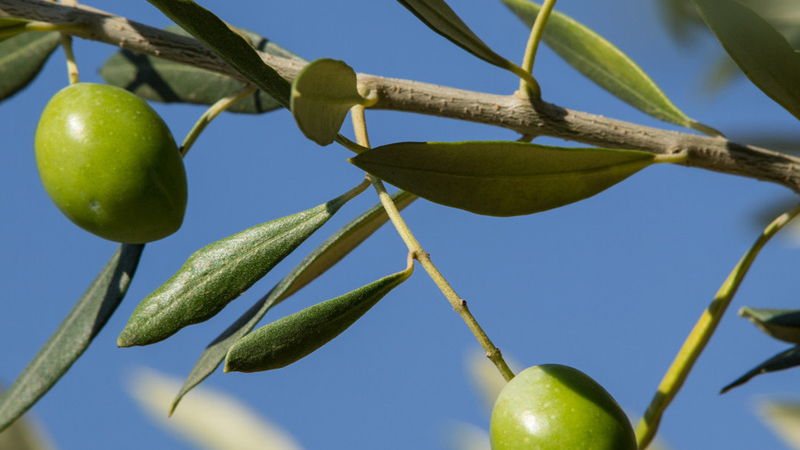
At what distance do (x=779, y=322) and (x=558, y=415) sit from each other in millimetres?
585

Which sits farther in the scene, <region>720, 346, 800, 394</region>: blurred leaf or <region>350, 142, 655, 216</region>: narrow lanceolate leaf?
<region>720, 346, 800, 394</region>: blurred leaf

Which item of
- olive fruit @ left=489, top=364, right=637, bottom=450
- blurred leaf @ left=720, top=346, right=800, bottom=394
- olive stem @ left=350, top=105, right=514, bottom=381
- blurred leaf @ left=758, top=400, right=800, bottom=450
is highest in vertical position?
olive stem @ left=350, top=105, right=514, bottom=381

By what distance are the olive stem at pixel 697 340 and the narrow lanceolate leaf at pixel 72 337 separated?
28.7 inches

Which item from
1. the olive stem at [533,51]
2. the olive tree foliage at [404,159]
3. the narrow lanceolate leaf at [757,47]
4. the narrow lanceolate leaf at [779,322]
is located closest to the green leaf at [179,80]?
the olive tree foliage at [404,159]

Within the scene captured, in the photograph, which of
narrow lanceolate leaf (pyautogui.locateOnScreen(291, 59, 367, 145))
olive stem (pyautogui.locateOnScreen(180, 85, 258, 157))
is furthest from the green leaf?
narrow lanceolate leaf (pyautogui.locateOnScreen(291, 59, 367, 145))

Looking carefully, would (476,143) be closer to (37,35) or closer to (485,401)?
(37,35)

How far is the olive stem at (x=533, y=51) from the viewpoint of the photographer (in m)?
0.97

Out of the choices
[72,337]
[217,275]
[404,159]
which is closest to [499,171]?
[404,159]

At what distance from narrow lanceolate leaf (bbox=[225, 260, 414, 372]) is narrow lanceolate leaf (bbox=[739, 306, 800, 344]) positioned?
639 millimetres

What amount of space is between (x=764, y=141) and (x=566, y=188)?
3.10 ft

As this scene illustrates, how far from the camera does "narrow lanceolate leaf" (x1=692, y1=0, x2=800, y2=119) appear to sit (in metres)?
0.85

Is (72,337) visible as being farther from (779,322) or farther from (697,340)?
(779,322)

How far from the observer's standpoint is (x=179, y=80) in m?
1.42

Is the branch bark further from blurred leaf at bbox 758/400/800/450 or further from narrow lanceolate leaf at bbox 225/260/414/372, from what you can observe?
blurred leaf at bbox 758/400/800/450
